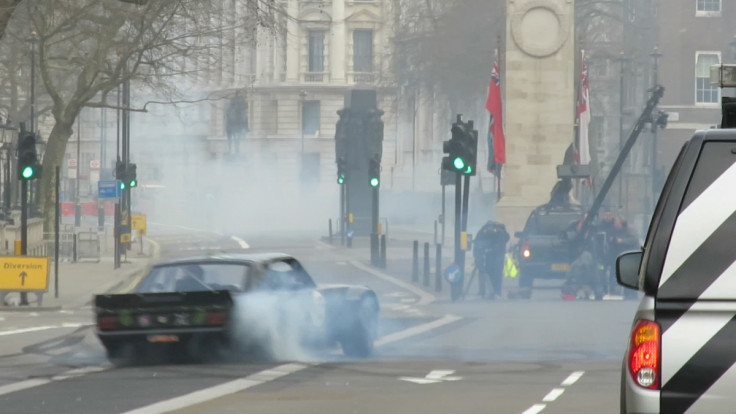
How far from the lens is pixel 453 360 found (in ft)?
58.6

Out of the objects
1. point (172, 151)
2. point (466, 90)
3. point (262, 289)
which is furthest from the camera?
point (172, 151)

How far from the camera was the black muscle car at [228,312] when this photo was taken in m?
16.7

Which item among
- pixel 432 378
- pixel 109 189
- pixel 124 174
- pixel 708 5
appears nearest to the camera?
pixel 432 378

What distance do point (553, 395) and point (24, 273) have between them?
19557mm

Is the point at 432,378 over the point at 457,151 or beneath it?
beneath

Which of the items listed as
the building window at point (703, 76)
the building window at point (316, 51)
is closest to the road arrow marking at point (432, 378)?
the building window at point (703, 76)

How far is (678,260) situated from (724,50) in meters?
78.7

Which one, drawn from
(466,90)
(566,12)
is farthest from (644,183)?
(566,12)

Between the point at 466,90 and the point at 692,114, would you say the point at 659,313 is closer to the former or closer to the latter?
the point at 466,90

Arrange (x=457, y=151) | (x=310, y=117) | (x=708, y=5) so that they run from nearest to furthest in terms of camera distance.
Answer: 1. (x=457, y=151)
2. (x=708, y=5)
3. (x=310, y=117)

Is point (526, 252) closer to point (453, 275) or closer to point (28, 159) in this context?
point (453, 275)

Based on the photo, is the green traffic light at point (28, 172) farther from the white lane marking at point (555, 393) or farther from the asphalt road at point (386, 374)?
the white lane marking at point (555, 393)

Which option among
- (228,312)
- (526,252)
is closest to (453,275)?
(526,252)

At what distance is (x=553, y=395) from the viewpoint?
1405 centimetres
